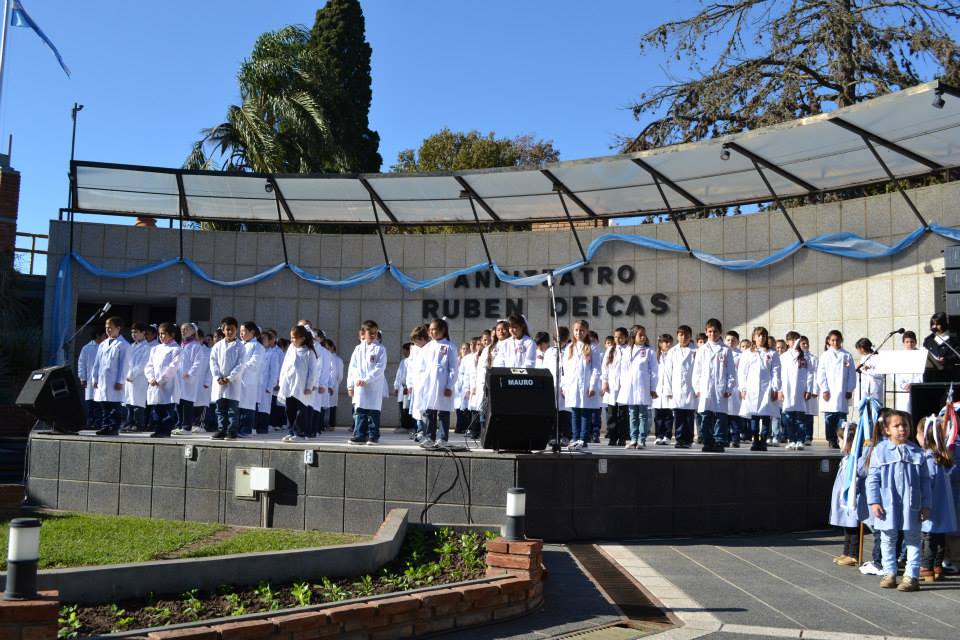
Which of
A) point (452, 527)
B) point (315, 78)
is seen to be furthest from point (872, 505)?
point (315, 78)

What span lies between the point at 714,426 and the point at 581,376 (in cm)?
228

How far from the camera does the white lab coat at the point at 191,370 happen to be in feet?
49.7

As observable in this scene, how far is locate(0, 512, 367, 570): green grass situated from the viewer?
334 inches

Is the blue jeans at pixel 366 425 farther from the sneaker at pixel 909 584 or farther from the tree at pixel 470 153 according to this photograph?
the tree at pixel 470 153

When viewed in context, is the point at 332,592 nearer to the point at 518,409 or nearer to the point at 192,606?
the point at 192,606

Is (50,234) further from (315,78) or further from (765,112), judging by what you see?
(765,112)

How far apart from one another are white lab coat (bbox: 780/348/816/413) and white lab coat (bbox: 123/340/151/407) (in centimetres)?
1019

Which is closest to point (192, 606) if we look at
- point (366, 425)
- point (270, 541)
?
point (270, 541)

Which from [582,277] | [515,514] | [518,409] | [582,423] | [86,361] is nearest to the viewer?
[515,514]

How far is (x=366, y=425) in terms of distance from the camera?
42.4 ft

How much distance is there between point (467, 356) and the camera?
1595cm

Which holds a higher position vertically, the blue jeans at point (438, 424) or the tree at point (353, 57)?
the tree at point (353, 57)

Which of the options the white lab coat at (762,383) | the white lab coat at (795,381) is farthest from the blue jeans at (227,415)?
the white lab coat at (795,381)

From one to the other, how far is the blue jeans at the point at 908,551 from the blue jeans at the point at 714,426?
4.70 metres
